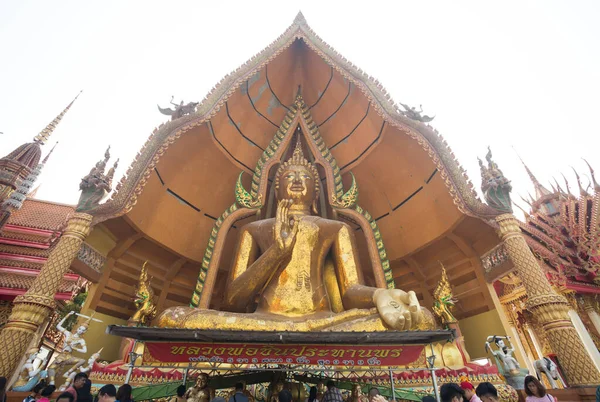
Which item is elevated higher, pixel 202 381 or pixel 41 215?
pixel 41 215

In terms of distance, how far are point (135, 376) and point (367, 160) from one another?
4.47 m

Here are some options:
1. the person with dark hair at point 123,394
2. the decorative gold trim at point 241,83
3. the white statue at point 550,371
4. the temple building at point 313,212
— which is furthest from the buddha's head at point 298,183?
the white statue at point 550,371

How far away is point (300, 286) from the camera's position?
13.3ft

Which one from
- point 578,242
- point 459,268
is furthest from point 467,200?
point 578,242

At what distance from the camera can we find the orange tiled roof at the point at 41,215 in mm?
9586

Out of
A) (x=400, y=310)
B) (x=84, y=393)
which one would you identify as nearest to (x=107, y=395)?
(x=84, y=393)

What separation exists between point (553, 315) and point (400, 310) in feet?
5.17

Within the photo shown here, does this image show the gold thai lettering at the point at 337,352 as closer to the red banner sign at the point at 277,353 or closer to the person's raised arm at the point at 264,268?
the red banner sign at the point at 277,353

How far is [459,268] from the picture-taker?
187 inches

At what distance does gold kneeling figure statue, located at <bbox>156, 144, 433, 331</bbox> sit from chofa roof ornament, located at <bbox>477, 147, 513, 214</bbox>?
1735 millimetres

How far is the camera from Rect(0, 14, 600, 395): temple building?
3.43m

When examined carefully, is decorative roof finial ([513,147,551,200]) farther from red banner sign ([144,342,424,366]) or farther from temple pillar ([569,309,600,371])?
red banner sign ([144,342,424,366])

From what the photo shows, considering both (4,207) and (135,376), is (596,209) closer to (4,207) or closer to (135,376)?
(135,376)

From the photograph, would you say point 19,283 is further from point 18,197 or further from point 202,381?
point 202,381
